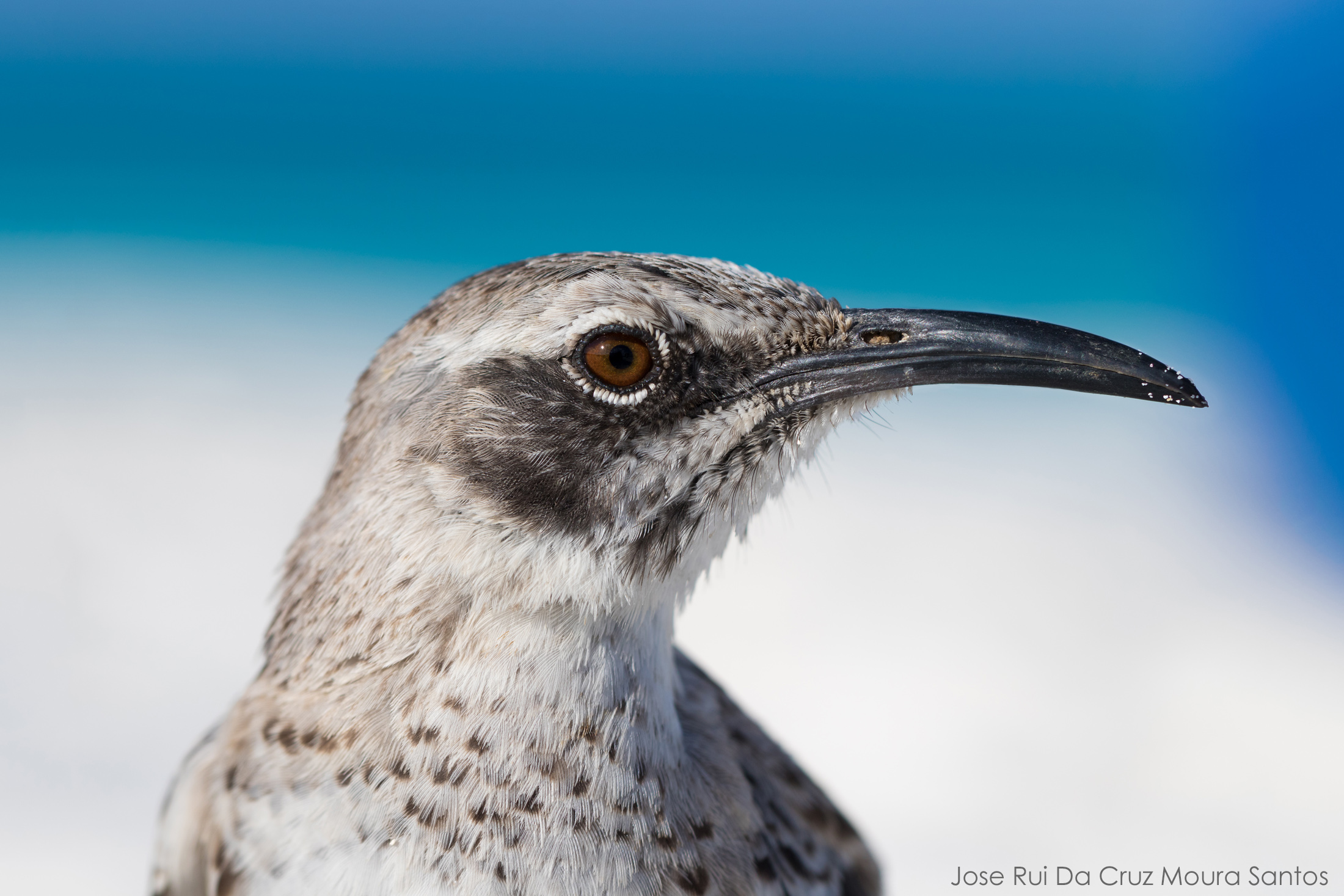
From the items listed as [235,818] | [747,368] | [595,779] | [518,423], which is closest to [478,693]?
[595,779]

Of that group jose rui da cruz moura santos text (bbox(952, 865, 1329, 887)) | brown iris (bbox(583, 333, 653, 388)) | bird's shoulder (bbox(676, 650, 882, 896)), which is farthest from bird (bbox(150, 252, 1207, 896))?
jose rui da cruz moura santos text (bbox(952, 865, 1329, 887))

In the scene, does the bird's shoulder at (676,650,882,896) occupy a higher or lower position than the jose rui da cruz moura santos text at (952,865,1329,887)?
higher

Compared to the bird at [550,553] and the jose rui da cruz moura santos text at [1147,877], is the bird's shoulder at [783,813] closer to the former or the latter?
the bird at [550,553]

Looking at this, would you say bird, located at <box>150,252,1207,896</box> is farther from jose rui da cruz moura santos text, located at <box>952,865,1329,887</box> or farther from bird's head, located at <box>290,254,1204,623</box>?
jose rui da cruz moura santos text, located at <box>952,865,1329,887</box>

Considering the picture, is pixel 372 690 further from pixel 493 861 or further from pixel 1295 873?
pixel 1295 873

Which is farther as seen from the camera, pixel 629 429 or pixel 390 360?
pixel 390 360

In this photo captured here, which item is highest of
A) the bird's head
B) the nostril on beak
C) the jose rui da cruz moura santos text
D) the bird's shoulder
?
the nostril on beak

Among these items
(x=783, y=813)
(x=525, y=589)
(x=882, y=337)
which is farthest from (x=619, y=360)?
(x=783, y=813)

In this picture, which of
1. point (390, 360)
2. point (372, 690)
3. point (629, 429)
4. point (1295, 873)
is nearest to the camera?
point (629, 429)
